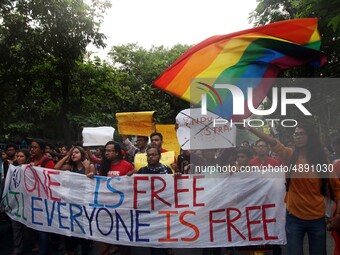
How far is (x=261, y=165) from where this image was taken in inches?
219

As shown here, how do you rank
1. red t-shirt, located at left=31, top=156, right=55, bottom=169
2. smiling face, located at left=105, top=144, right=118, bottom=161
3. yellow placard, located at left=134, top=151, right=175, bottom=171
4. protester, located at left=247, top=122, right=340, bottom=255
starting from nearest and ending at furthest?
1. protester, located at left=247, top=122, right=340, bottom=255
2. smiling face, located at left=105, top=144, right=118, bottom=161
3. red t-shirt, located at left=31, top=156, right=55, bottom=169
4. yellow placard, located at left=134, top=151, right=175, bottom=171

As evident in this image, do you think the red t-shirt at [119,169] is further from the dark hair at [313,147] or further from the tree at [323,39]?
the tree at [323,39]

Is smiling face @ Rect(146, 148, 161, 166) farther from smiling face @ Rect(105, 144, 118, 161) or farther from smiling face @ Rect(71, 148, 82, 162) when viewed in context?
smiling face @ Rect(71, 148, 82, 162)

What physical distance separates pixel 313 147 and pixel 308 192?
421 mm

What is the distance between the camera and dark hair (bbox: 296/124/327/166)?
12.5 feet

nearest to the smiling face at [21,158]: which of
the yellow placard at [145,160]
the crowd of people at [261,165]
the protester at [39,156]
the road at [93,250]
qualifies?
the crowd of people at [261,165]

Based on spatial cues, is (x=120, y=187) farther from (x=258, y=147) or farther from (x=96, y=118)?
(x=96, y=118)

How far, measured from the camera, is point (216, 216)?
4840 mm

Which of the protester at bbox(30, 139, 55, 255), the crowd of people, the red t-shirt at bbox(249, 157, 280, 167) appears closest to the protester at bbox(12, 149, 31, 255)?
the crowd of people

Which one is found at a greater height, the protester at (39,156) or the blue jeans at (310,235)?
the protester at (39,156)

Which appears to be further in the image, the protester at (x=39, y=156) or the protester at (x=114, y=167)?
the protester at (x=39, y=156)

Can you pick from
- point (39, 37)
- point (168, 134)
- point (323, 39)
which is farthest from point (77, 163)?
point (39, 37)

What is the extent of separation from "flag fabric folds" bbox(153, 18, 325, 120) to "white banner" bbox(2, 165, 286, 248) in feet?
3.23

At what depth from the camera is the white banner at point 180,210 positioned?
189 inches
